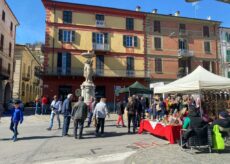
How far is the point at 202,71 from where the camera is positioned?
36.2 ft

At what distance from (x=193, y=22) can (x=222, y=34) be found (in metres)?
5.22

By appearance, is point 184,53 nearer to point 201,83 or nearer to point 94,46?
point 94,46

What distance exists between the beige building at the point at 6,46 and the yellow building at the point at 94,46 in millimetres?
5679

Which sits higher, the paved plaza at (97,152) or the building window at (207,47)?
the building window at (207,47)

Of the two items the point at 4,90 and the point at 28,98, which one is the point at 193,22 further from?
the point at 28,98

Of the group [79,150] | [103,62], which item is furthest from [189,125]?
[103,62]

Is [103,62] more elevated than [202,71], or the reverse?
[103,62]

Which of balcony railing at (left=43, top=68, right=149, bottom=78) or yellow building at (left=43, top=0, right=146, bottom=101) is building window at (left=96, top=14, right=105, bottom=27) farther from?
balcony railing at (left=43, top=68, right=149, bottom=78)

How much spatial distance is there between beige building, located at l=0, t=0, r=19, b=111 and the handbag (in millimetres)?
27570

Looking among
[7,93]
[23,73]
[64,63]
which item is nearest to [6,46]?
[7,93]

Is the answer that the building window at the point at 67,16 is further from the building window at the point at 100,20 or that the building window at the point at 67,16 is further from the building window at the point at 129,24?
the building window at the point at 129,24

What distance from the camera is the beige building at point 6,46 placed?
3156cm

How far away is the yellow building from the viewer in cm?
3086

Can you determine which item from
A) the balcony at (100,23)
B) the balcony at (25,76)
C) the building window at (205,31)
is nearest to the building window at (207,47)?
the building window at (205,31)
